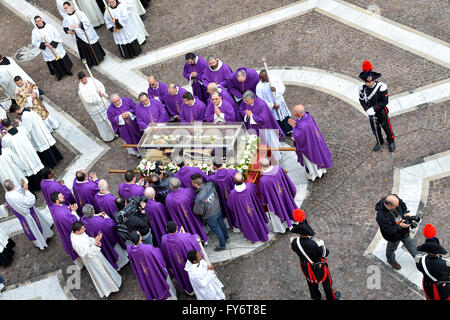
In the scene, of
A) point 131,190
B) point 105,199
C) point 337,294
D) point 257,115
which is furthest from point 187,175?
point 337,294

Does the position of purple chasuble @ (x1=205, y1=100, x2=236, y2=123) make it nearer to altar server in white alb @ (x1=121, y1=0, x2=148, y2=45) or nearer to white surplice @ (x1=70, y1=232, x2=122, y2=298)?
white surplice @ (x1=70, y1=232, x2=122, y2=298)

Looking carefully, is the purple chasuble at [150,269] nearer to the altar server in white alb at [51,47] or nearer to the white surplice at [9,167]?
the white surplice at [9,167]

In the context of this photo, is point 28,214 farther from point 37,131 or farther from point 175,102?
point 175,102

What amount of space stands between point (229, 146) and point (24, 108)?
5.71 meters

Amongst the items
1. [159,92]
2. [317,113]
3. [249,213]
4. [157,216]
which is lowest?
[317,113]

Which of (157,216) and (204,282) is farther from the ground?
(157,216)

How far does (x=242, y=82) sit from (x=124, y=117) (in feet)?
9.67

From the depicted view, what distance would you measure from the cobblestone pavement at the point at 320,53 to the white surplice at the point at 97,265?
6.76m

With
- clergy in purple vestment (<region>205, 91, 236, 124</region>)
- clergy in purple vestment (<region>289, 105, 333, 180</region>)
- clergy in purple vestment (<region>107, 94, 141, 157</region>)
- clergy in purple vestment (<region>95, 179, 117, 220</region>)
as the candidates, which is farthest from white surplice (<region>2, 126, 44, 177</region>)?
clergy in purple vestment (<region>289, 105, 333, 180</region>)

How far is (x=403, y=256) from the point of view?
10859mm

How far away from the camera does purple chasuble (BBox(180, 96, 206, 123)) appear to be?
1351 cm

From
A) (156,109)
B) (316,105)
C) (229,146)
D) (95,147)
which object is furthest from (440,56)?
(95,147)

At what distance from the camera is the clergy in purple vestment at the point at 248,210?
37.1ft

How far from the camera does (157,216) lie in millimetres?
11641
